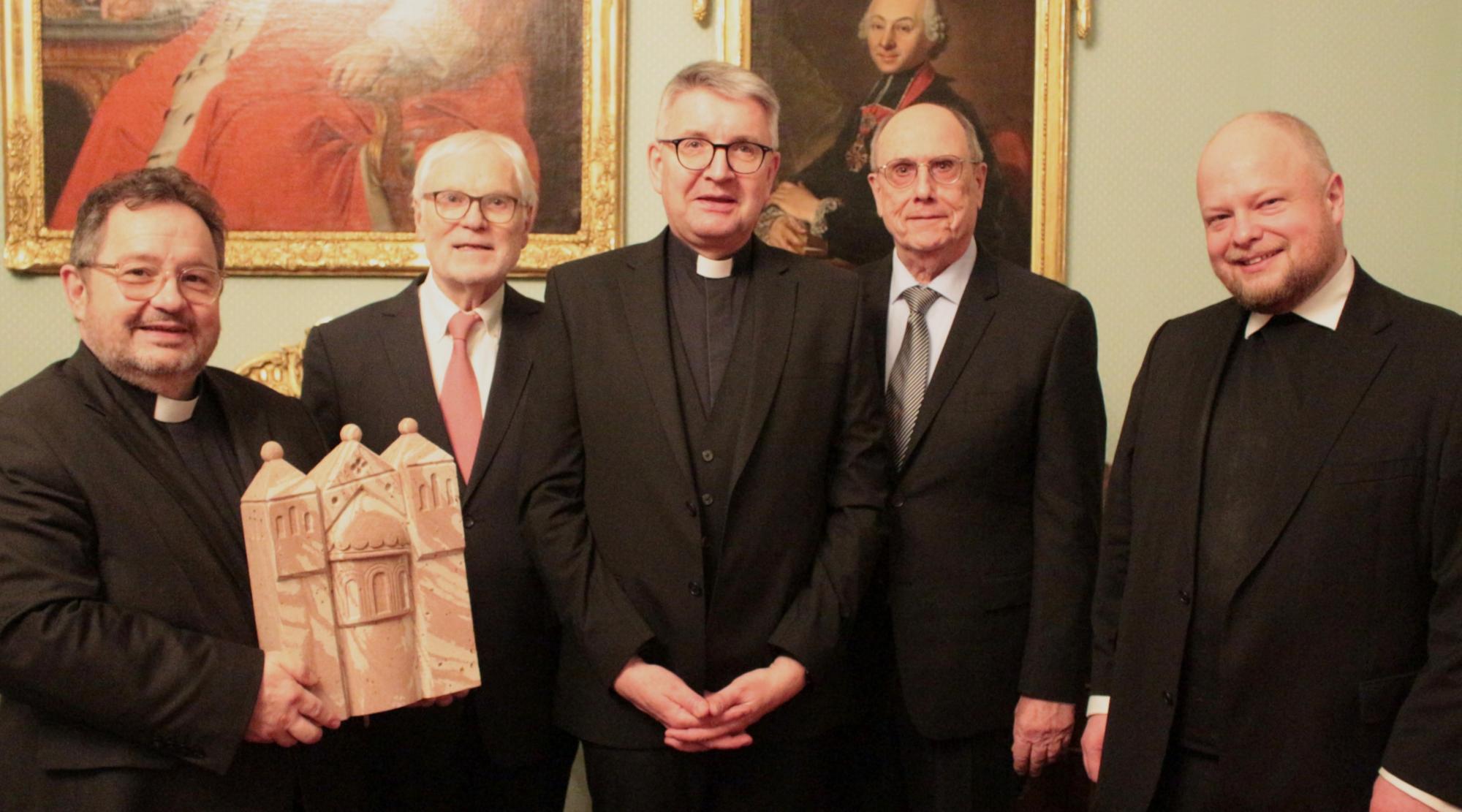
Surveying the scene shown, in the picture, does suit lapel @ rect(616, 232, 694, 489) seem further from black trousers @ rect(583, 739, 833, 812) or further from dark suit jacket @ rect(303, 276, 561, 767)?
black trousers @ rect(583, 739, 833, 812)

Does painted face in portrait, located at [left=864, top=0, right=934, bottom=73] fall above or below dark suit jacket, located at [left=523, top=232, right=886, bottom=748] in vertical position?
above

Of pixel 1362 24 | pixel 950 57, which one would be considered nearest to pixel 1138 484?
pixel 950 57

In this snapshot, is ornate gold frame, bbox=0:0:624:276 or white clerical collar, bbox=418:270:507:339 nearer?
white clerical collar, bbox=418:270:507:339

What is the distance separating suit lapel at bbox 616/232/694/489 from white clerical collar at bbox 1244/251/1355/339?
1.30m

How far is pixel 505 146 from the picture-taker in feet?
11.0

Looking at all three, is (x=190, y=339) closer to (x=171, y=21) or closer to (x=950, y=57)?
(x=171, y=21)

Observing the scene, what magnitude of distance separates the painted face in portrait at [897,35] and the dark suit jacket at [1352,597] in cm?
267

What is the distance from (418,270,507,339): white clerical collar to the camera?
10.7 ft

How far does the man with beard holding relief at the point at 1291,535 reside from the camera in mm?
2322

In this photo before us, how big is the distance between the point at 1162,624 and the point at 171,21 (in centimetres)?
405

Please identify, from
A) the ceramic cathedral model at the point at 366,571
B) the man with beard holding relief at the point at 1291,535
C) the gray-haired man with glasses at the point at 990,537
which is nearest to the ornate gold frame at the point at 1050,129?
the gray-haired man with glasses at the point at 990,537

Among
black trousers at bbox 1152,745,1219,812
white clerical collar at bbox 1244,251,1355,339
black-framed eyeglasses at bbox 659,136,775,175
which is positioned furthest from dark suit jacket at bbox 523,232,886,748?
white clerical collar at bbox 1244,251,1355,339

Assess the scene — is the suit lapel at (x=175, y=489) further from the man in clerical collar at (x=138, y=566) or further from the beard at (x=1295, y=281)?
the beard at (x=1295, y=281)

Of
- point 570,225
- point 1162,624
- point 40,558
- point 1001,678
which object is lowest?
point 1001,678
